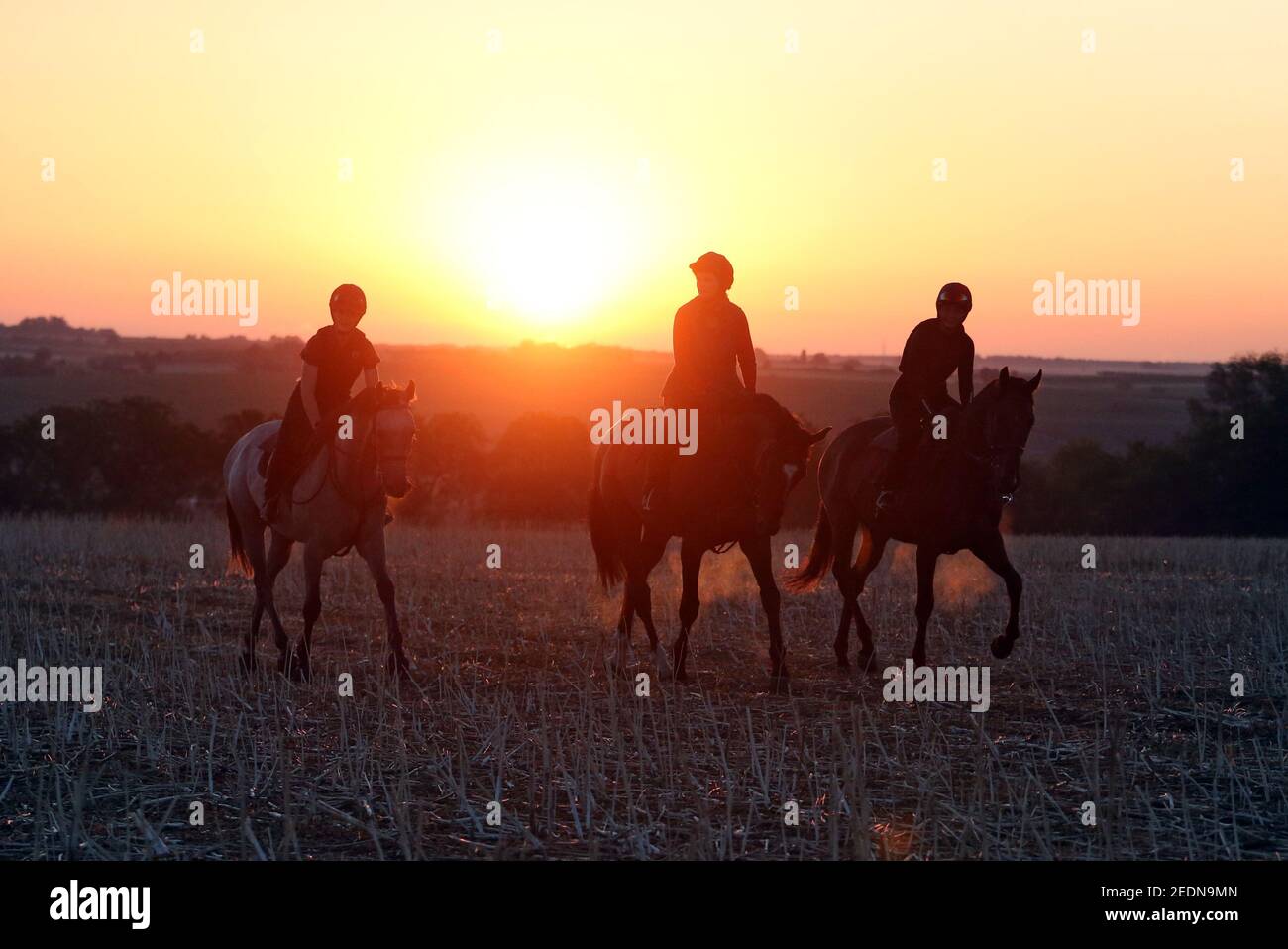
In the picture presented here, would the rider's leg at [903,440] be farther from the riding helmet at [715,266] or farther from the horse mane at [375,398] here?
the horse mane at [375,398]

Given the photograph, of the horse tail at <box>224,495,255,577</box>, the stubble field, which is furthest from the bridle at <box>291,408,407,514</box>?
the horse tail at <box>224,495,255,577</box>

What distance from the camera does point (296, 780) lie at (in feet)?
23.4

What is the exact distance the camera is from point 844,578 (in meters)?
12.1

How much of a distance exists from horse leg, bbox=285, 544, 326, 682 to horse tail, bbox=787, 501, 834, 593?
14.1ft

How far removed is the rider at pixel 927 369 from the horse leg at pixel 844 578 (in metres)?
0.86

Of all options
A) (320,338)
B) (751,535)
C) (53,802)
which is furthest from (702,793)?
(320,338)

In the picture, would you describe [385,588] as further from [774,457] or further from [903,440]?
[903,440]

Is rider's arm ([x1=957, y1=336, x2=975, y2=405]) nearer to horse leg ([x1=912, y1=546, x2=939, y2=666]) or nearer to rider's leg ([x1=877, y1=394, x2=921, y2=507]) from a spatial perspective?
rider's leg ([x1=877, y1=394, x2=921, y2=507])

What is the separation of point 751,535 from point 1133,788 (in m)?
4.06

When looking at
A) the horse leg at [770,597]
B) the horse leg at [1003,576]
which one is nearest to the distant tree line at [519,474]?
the horse leg at [1003,576]

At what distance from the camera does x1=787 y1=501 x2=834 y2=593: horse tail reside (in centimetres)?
1265

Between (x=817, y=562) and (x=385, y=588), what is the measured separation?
4.14 metres
